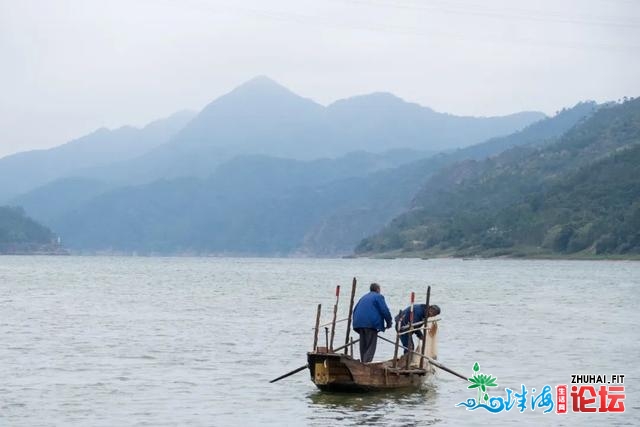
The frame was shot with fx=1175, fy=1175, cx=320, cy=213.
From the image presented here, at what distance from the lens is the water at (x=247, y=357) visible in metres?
30.0

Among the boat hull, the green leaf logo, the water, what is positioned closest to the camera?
the water

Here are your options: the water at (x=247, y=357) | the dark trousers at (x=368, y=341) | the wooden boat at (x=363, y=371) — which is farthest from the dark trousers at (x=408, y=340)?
the water at (x=247, y=357)

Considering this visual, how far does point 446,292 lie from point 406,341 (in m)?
66.3

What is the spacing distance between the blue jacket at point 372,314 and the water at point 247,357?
202 centimetres

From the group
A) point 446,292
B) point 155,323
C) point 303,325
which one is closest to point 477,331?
point 303,325

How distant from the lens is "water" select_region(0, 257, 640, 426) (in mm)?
29969

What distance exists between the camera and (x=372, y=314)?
33.0 meters

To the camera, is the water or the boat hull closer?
the water

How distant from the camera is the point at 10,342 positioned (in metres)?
49.8

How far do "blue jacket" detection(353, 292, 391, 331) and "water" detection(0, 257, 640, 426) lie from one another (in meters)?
2.02

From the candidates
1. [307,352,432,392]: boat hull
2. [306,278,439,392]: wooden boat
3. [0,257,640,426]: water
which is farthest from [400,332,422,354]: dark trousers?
[0,257,640,426]: water

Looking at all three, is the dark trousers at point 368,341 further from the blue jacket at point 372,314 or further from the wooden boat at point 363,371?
the wooden boat at point 363,371

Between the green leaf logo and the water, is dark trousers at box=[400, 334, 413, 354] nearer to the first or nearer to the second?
the water

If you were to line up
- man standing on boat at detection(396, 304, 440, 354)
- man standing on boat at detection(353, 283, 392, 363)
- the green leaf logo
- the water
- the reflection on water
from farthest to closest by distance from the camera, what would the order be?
1. man standing on boat at detection(396, 304, 440, 354)
2. the green leaf logo
3. man standing on boat at detection(353, 283, 392, 363)
4. the water
5. the reflection on water
